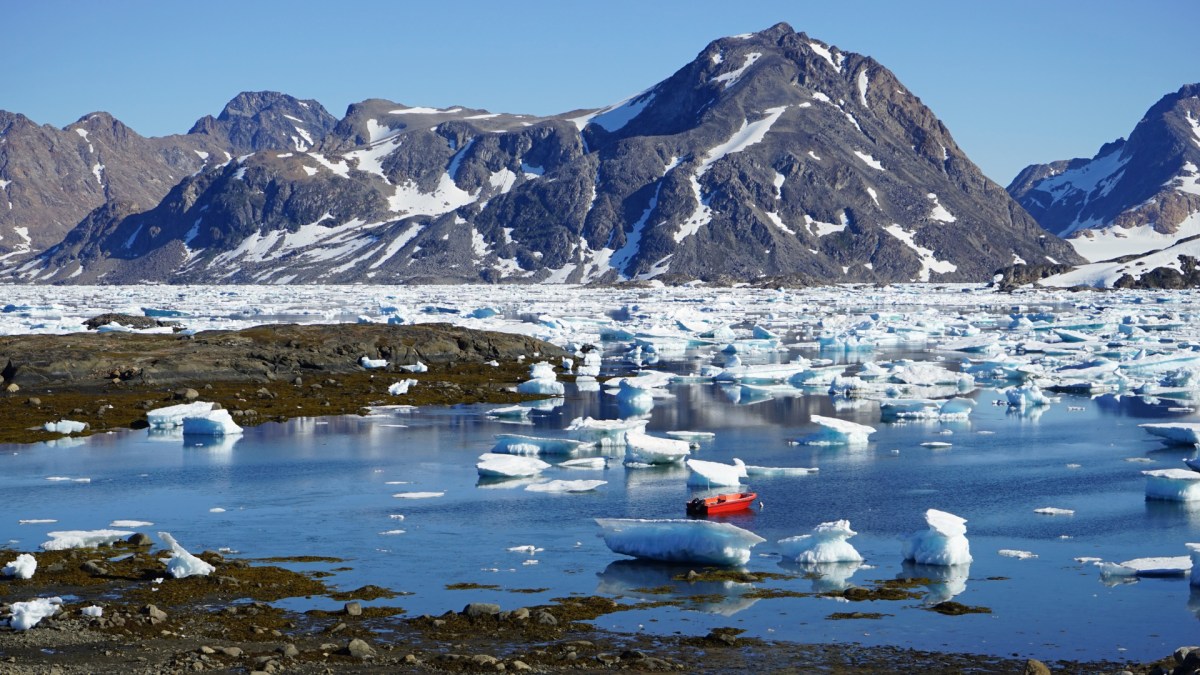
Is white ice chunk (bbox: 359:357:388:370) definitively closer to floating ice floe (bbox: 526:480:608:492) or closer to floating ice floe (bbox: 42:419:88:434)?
floating ice floe (bbox: 42:419:88:434)

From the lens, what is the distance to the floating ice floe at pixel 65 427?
106 feet

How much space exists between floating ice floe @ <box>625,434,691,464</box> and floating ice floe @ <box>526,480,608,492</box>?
190 centimetres

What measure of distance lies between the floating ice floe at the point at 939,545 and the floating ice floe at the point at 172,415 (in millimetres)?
20671

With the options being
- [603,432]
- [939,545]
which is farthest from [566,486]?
[939,545]

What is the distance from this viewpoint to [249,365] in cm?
4378

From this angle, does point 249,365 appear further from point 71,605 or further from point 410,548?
point 71,605

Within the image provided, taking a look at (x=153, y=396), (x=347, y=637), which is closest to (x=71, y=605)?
(x=347, y=637)

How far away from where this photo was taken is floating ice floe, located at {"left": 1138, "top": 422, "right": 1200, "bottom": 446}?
28625mm

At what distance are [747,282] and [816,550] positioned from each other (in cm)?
17669

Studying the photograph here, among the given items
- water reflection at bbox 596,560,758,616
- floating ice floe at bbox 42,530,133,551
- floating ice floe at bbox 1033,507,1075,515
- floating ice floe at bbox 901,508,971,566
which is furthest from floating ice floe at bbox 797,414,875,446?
floating ice floe at bbox 42,530,133,551

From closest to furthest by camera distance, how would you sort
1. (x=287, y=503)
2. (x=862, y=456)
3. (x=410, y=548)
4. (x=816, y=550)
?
(x=816, y=550) < (x=410, y=548) < (x=287, y=503) < (x=862, y=456)

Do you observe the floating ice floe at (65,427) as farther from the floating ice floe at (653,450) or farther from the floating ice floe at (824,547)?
the floating ice floe at (824,547)

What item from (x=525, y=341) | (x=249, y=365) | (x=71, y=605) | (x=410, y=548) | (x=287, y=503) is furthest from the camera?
(x=525, y=341)

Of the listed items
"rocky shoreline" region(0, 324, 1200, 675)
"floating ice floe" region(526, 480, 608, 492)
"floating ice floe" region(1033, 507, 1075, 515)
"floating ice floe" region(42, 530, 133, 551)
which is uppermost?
"floating ice floe" region(526, 480, 608, 492)
